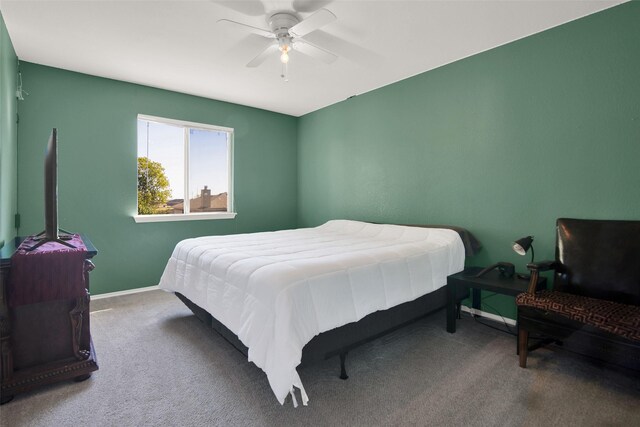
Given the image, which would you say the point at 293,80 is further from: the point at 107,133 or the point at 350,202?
the point at 107,133

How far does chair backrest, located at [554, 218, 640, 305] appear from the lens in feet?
6.92

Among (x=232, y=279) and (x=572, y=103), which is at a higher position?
(x=572, y=103)

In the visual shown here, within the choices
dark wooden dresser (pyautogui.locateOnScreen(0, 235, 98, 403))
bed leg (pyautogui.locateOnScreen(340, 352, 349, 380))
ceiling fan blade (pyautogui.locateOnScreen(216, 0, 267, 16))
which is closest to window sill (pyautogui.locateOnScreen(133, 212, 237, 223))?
dark wooden dresser (pyautogui.locateOnScreen(0, 235, 98, 403))

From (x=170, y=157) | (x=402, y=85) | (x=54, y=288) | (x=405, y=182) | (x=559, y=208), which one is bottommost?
(x=54, y=288)

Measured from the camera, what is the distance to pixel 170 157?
13.8 feet

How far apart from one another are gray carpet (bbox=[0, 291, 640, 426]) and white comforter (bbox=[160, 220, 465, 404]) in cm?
32

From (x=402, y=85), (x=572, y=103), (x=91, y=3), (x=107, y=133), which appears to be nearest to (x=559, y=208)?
(x=572, y=103)

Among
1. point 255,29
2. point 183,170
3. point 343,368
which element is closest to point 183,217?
point 183,170

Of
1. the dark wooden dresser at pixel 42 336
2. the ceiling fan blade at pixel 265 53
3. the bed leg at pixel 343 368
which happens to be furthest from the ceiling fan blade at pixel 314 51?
the bed leg at pixel 343 368

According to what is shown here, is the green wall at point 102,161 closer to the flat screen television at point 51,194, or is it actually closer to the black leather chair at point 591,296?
the flat screen television at point 51,194

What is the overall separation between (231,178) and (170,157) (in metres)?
0.86

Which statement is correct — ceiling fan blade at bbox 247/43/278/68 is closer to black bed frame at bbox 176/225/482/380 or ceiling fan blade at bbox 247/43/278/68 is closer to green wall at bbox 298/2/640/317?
green wall at bbox 298/2/640/317

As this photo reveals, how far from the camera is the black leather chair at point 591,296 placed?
1.79 m

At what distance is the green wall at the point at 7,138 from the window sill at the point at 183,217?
1135mm
